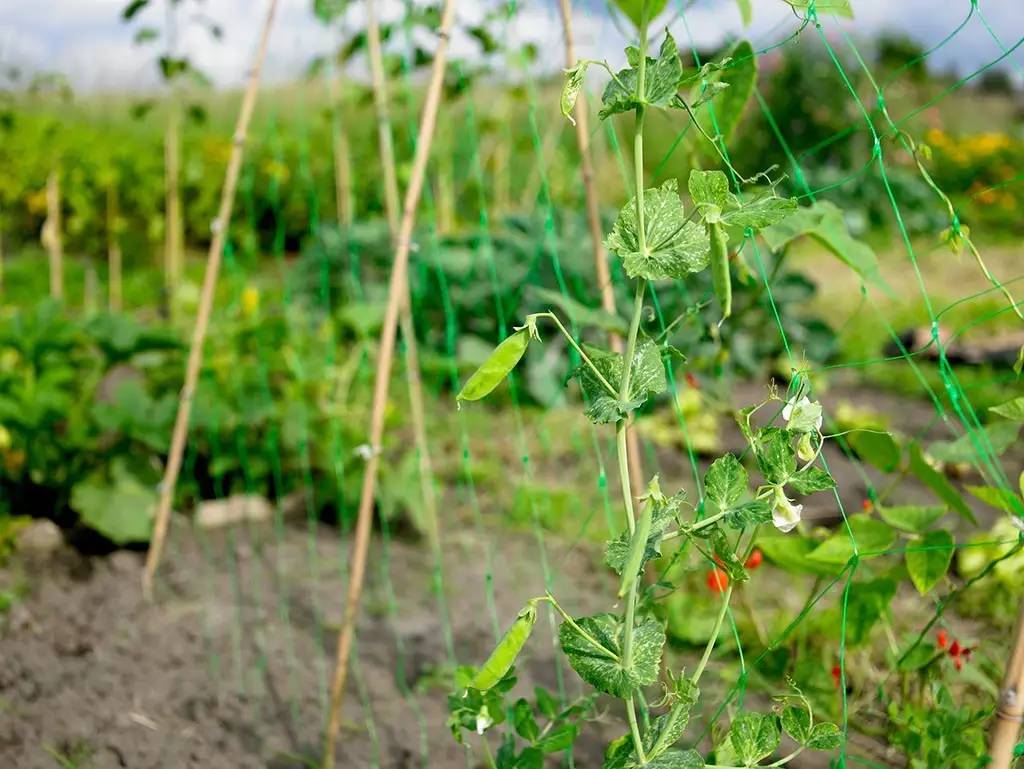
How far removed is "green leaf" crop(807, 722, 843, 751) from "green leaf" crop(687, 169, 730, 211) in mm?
624

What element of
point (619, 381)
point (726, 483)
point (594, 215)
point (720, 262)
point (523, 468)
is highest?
point (594, 215)

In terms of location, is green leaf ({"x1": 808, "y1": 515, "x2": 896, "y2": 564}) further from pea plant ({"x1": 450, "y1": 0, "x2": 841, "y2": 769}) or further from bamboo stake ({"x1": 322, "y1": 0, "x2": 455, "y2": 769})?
bamboo stake ({"x1": 322, "y1": 0, "x2": 455, "y2": 769})

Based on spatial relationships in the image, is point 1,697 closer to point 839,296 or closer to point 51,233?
point 51,233

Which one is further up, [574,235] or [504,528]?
[574,235]

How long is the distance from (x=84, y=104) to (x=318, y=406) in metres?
6.08

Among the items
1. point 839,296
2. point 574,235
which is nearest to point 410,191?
point 574,235

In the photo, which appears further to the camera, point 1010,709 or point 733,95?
point 733,95

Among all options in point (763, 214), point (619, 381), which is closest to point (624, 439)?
point (619, 381)

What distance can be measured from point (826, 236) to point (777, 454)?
23.8 inches

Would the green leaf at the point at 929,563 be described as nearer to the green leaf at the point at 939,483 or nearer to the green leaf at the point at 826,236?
the green leaf at the point at 939,483

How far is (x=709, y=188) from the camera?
115 cm

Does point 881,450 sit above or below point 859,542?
above

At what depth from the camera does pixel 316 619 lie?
8.33ft

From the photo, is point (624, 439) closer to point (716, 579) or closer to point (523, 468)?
point (716, 579)
